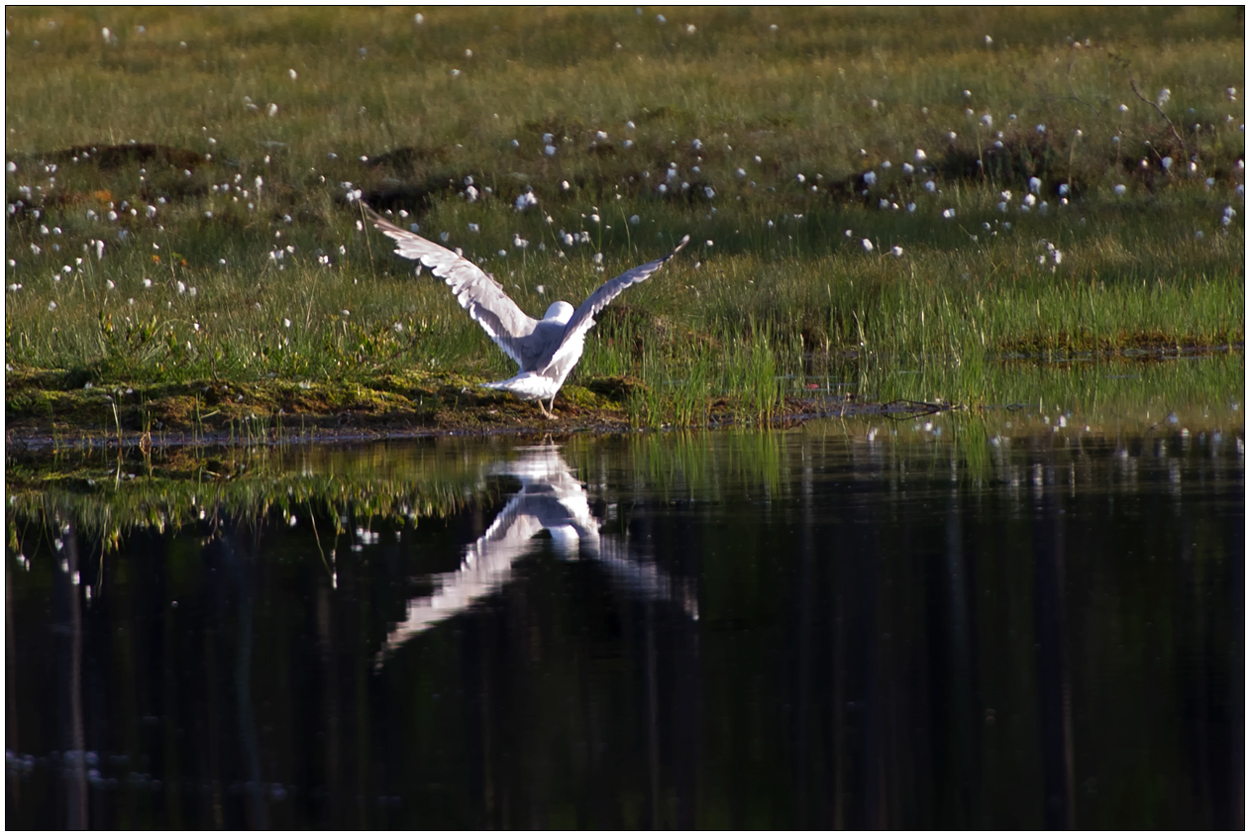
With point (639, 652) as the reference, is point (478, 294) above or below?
above

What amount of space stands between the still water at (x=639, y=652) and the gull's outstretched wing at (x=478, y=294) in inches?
62.1

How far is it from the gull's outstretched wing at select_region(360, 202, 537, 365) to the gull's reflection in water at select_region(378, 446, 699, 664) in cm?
144

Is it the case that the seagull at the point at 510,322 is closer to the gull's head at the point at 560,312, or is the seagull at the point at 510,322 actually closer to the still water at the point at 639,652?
the gull's head at the point at 560,312

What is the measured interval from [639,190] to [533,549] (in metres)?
17.0

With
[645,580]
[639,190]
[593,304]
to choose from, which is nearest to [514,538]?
[645,580]

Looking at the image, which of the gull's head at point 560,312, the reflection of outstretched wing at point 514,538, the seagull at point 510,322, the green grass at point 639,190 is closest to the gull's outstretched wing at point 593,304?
the seagull at point 510,322

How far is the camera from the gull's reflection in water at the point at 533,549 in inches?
228

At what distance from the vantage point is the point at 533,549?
6.76m

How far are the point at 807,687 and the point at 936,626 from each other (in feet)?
2.47

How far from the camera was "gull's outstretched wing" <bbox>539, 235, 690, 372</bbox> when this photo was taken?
890 centimetres

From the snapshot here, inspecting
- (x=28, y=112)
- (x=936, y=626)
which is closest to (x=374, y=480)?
(x=936, y=626)

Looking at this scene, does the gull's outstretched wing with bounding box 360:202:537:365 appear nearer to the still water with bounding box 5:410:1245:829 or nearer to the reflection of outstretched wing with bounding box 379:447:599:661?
the reflection of outstretched wing with bounding box 379:447:599:661

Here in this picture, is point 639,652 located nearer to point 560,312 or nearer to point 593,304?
point 593,304

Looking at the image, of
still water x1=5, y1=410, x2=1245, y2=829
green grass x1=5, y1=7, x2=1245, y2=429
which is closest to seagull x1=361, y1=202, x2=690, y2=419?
green grass x1=5, y1=7, x2=1245, y2=429
